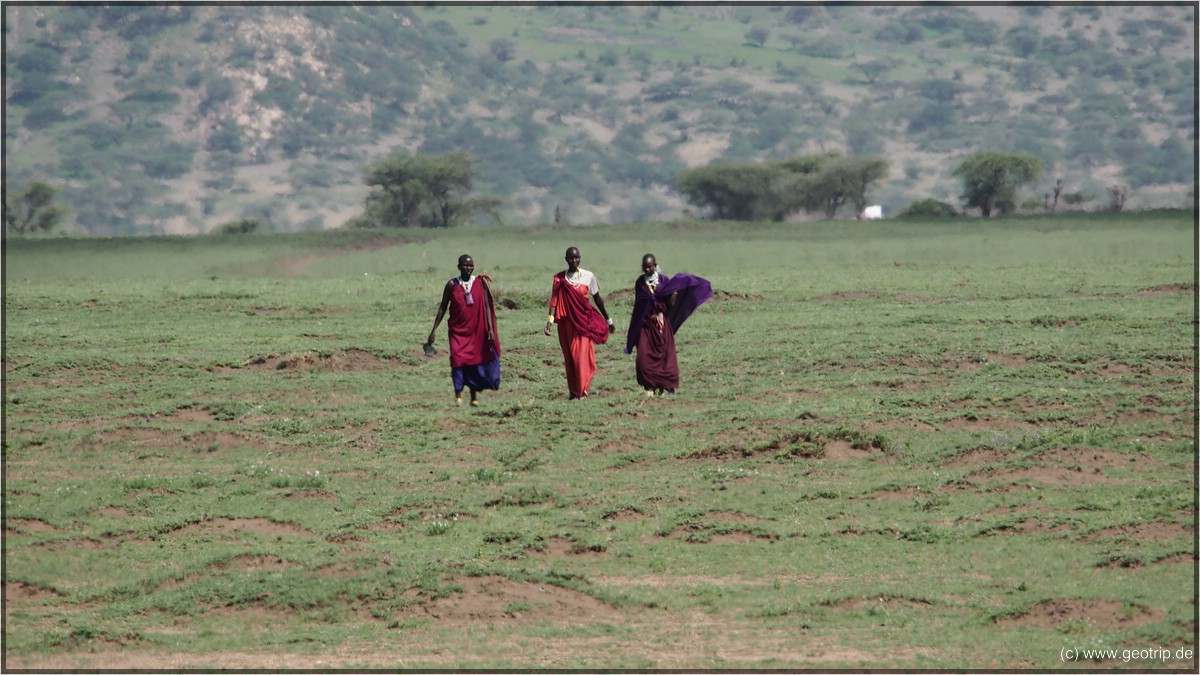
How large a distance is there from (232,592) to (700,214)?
191 feet

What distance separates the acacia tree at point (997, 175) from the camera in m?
59.8

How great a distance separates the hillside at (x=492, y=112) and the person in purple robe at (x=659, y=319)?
78779 millimetres

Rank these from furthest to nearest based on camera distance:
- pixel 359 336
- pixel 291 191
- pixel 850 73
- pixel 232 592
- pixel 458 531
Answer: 1. pixel 850 73
2. pixel 291 191
3. pixel 359 336
4. pixel 458 531
5. pixel 232 592

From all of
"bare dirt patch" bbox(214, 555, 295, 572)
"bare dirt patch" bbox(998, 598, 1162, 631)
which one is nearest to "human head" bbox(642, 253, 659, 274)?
"bare dirt patch" bbox(214, 555, 295, 572)

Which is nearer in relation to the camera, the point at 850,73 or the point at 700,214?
the point at 700,214

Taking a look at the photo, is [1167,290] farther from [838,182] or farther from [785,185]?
[785,185]

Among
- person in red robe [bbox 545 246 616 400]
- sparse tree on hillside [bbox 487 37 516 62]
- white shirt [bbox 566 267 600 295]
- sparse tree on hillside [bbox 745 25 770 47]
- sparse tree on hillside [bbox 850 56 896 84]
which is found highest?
sparse tree on hillside [bbox 745 25 770 47]

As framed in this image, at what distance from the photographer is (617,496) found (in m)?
13.0

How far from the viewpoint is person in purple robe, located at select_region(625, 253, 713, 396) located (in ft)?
54.8

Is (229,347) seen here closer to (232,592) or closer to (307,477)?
(307,477)

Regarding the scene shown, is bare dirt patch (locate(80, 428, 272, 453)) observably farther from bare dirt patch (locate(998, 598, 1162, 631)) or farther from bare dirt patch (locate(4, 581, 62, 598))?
bare dirt patch (locate(998, 598, 1162, 631))

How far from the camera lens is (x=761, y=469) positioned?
1380 centimetres

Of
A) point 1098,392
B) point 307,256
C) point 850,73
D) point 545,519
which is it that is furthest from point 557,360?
point 850,73

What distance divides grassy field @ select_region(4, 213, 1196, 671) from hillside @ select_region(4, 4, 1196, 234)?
76.2 meters
